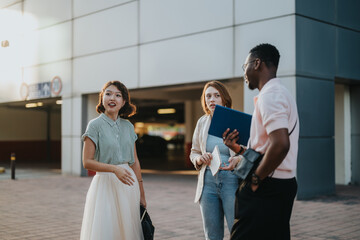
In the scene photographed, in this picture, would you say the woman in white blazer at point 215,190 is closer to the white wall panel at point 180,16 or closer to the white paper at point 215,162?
the white paper at point 215,162

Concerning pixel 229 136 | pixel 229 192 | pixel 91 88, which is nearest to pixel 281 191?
pixel 229 136

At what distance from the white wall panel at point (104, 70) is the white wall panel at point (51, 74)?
432 mm

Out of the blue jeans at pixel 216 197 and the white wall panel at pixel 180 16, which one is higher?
the white wall panel at pixel 180 16

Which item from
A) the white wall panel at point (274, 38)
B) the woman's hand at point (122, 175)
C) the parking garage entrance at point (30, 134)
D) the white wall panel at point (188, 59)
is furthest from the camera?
the parking garage entrance at point (30, 134)

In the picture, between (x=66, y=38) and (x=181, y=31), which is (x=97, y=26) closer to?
(x=66, y=38)

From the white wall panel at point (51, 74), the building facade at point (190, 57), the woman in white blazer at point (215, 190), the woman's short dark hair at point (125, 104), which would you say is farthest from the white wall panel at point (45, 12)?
the woman in white blazer at point (215, 190)

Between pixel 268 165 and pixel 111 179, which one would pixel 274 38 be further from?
pixel 268 165

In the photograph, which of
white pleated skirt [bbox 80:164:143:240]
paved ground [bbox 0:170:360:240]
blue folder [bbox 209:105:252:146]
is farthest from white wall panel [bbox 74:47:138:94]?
blue folder [bbox 209:105:252:146]

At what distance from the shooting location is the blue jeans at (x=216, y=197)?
358 centimetres

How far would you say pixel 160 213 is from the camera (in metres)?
7.47

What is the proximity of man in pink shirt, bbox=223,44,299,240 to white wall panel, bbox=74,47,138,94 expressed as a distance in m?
10.0

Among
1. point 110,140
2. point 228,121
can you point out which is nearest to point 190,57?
point 110,140

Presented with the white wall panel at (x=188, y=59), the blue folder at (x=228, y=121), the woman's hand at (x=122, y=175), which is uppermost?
the white wall panel at (x=188, y=59)

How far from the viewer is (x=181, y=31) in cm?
1115
